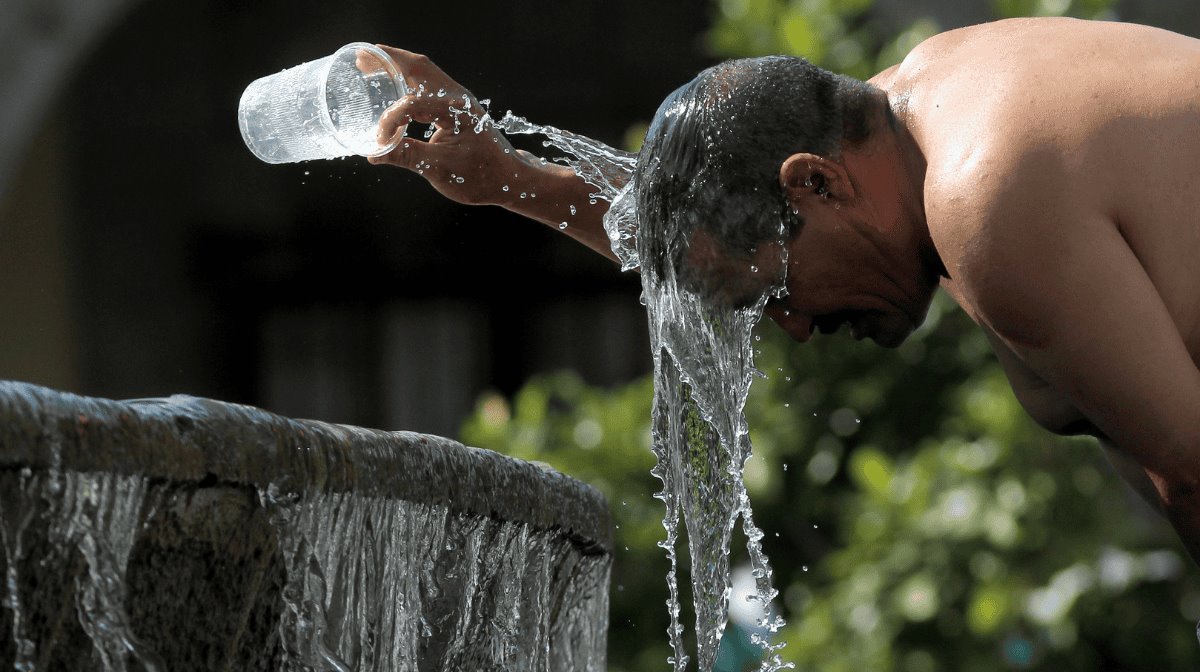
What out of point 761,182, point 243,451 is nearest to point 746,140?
point 761,182

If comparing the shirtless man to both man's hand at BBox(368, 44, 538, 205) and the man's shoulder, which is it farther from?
man's hand at BBox(368, 44, 538, 205)

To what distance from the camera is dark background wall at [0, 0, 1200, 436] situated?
866 cm

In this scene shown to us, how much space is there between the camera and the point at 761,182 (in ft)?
7.25

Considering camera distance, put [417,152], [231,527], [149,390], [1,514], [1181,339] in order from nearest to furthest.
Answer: [1,514] < [231,527] < [1181,339] < [417,152] < [149,390]

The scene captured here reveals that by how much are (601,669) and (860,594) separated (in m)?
1.49

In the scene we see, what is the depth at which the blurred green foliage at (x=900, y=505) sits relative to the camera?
4.29 metres

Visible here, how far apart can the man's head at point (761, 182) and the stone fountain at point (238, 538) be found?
388 millimetres

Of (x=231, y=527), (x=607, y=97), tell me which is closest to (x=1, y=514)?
(x=231, y=527)

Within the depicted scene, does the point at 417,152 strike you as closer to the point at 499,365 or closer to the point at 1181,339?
the point at 1181,339

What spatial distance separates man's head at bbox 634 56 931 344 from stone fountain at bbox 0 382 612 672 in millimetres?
388

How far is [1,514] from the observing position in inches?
58.6

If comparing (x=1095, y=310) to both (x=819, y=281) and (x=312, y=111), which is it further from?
(x=312, y=111)

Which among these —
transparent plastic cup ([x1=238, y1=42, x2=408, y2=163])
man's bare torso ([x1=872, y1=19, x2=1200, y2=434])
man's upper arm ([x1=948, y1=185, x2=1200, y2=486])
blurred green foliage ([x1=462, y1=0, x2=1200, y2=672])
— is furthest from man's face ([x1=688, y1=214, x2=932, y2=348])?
blurred green foliage ([x1=462, y1=0, x2=1200, y2=672])

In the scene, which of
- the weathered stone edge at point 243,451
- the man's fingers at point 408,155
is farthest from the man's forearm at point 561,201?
the weathered stone edge at point 243,451
